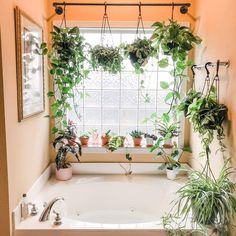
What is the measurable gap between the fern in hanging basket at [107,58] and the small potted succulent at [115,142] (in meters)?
0.69

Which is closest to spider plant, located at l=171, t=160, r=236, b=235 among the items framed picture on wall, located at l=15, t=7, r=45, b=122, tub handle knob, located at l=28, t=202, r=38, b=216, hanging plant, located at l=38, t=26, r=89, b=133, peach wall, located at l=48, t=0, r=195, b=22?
tub handle knob, located at l=28, t=202, r=38, b=216

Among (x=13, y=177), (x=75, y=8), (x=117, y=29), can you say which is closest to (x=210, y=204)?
(x=13, y=177)

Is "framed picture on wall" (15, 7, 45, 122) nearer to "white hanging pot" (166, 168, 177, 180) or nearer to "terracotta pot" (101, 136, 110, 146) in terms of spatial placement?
"terracotta pot" (101, 136, 110, 146)

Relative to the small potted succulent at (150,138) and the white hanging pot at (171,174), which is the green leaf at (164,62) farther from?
the white hanging pot at (171,174)

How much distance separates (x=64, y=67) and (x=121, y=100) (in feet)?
2.36

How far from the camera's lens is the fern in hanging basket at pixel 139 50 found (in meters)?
2.33

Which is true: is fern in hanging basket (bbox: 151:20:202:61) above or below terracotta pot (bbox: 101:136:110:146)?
above

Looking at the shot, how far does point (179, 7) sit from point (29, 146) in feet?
6.38

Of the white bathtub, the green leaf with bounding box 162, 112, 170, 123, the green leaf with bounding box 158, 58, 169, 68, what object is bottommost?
the white bathtub

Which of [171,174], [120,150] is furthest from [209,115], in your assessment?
[120,150]

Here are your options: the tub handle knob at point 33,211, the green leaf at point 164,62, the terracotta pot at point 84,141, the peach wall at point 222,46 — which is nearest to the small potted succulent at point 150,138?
the peach wall at point 222,46

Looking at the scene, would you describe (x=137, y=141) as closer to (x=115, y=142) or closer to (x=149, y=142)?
(x=149, y=142)

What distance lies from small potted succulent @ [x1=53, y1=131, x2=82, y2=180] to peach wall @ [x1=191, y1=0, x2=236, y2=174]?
1.20 meters

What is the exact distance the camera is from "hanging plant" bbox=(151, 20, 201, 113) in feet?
7.22
